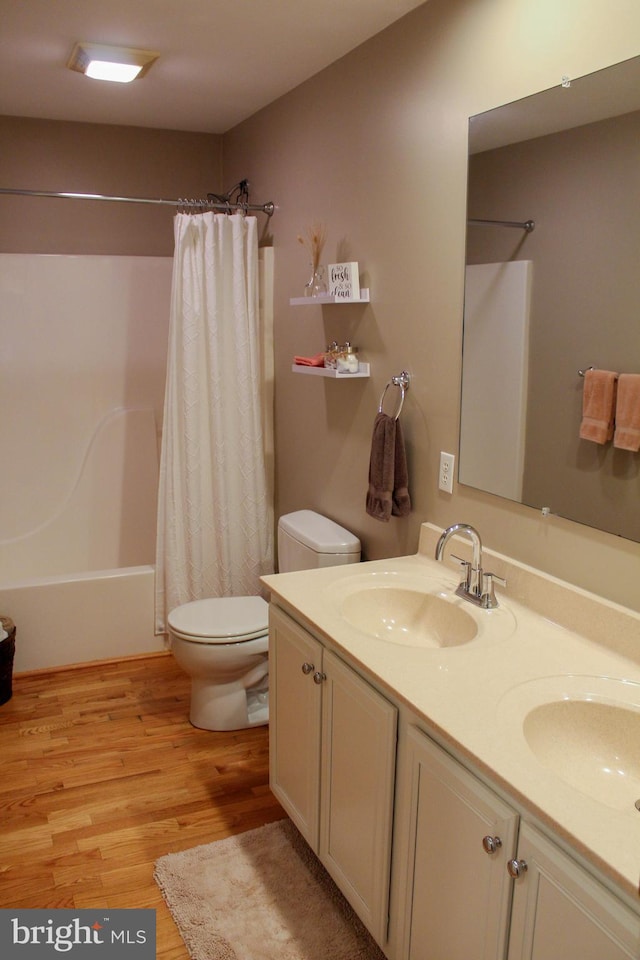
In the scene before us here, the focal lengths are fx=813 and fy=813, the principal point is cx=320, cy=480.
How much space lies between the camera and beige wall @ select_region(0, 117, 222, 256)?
3.95m

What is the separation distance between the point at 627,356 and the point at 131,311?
9.82ft

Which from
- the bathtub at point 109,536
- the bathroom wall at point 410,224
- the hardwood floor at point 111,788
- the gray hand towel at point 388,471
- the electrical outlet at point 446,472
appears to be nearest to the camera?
the bathroom wall at point 410,224

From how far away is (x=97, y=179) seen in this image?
13.4 feet

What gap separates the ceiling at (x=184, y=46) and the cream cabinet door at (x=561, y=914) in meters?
2.26

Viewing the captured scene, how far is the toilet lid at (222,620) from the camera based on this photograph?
2939 mm

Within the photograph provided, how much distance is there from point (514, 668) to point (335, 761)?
562 millimetres

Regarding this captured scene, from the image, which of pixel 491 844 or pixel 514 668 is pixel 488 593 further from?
pixel 491 844

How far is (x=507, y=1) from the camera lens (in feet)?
6.65

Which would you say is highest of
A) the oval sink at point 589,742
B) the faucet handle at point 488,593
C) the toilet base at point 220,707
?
the faucet handle at point 488,593

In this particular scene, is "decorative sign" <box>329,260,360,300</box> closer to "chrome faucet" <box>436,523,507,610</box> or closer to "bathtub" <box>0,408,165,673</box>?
"chrome faucet" <box>436,523,507,610</box>

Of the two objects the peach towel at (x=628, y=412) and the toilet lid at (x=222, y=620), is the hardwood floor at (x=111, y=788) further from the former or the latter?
the peach towel at (x=628, y=412)

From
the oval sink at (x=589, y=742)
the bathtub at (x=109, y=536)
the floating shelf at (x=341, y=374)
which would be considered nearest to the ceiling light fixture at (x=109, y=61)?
the floating shelf at (x=341, y=374)

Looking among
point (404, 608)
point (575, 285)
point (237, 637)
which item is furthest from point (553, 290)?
point (237, 637)

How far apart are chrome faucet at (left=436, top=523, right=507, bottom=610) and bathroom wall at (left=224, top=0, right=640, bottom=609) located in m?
0.11
